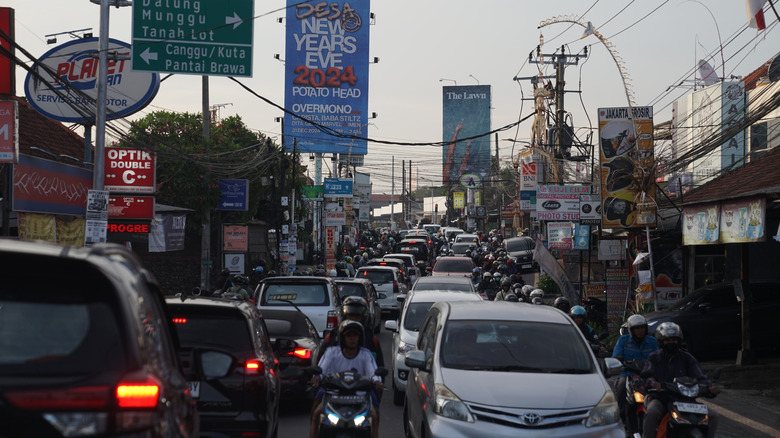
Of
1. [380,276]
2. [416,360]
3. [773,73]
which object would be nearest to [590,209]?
[773,73]

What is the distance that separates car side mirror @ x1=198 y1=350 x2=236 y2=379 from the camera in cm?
522

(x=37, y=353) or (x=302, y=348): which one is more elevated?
(x=37, y=353)

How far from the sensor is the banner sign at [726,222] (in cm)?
1411

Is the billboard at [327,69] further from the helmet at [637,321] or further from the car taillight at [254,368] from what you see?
the car taillight at [254,368]

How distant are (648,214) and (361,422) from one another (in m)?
12.5

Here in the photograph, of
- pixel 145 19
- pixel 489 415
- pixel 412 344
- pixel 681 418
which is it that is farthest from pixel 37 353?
pixel 145 19

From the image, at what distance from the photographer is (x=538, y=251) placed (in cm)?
2064

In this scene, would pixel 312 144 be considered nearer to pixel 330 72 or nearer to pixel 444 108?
pixel 330 72

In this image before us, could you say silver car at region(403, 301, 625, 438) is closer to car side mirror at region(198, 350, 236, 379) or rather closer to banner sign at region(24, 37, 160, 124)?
car side mirror at region(198, 350, 236, 379)

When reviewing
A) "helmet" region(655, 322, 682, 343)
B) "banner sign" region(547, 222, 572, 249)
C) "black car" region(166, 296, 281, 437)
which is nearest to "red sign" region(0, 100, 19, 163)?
"black car" region(166, 296, 281, 437)

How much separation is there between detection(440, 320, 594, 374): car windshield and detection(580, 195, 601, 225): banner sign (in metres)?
17.0

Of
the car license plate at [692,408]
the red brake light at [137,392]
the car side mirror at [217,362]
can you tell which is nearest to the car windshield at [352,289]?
the car license plate at [692,408]

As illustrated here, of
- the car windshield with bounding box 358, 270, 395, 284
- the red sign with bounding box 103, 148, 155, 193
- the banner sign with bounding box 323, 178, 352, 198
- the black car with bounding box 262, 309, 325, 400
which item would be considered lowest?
the black car with bounding box 262, 309, 325, 400

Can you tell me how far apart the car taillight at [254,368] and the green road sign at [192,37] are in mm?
11513
